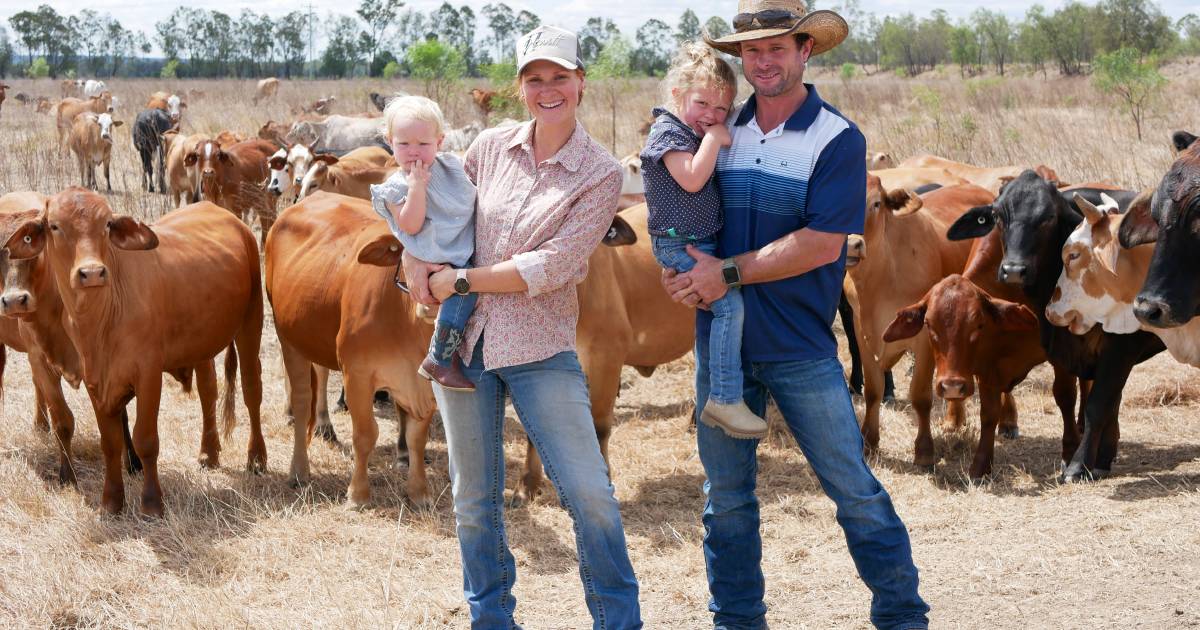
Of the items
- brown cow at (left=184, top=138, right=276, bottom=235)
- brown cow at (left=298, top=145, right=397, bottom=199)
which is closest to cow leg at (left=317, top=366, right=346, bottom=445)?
brown cow at (left=298, top=145, right=397, bottom=199)

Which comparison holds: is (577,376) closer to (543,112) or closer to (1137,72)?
(543,112)

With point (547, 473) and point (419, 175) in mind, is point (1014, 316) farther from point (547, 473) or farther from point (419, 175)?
point (419, 175)

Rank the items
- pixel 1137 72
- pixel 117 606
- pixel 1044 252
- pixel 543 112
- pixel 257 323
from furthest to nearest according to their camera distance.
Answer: pixel 1137 72 < pixel 257 323 < pixel 1044 252 < pixel 117 606 < pixel 543 112

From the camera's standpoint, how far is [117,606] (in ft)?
17.5

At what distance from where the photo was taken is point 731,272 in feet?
12.9

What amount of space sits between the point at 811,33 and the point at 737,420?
131 centimetres

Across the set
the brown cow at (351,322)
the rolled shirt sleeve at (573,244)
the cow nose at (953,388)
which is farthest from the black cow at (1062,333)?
the rolled shirt sleeve at (573,244)

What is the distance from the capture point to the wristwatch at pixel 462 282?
387cm

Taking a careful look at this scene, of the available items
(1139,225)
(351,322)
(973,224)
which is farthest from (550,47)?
(973,224)

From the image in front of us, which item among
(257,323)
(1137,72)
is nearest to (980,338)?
(257,323)

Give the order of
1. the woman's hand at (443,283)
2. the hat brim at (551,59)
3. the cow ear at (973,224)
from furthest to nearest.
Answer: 1. the cow ear at (973,224)
2. the woman's hand at (443,283)
3. the hat brim at (551,59)

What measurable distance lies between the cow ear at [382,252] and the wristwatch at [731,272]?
2151 mm

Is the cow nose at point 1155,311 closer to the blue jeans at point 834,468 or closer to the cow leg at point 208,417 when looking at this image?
the blue jeans at point 834,468

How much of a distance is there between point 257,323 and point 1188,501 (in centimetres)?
555
